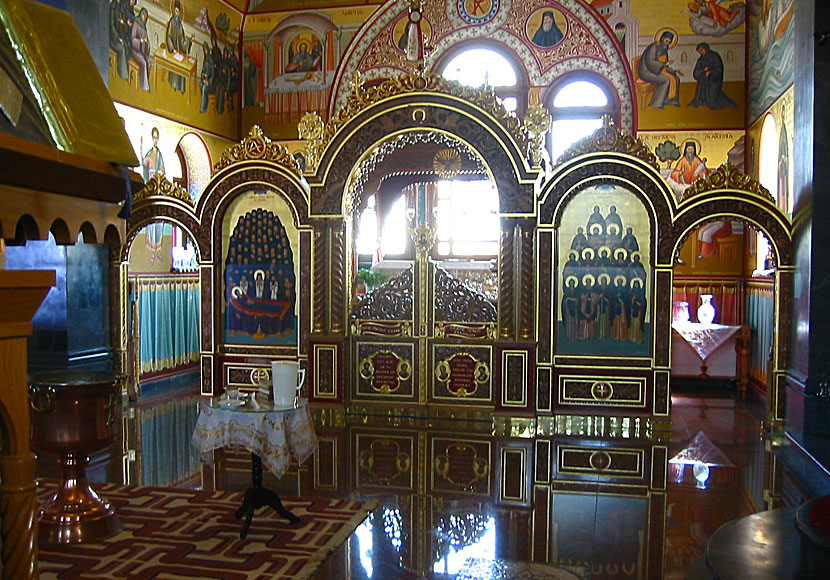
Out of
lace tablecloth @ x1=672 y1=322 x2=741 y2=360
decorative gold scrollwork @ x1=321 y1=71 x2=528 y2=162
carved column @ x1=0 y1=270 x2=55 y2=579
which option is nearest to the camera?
carved column @ x1=0 y1=270 x2=55 y2=579

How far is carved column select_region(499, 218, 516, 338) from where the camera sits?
→ 27.9ft

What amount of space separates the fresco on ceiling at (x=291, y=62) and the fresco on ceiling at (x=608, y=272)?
6885 millimetres

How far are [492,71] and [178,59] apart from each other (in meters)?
5.44

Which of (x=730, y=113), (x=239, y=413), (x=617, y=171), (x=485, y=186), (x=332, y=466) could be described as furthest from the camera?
(x=485, y=186)

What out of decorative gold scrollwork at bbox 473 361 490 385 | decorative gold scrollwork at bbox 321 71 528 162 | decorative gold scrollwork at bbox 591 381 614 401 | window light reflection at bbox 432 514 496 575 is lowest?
window light reflection at bbox 432 514 496 575

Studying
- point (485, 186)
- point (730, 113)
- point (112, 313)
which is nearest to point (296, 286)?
point (112, 313)

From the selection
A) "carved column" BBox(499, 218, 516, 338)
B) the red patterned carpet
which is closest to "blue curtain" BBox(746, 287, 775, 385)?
"carved column" BBox(499, 218, 516, 338)

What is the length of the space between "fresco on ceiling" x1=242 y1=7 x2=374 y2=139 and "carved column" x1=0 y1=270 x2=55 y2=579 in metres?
12.3

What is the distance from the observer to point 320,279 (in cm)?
890

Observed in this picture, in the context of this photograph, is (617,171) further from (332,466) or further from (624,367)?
(332,466)

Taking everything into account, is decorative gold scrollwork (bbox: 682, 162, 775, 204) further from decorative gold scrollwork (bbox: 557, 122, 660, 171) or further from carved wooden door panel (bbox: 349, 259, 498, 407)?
carved wooden door panel (bbox: 349, 259, 498, 407)

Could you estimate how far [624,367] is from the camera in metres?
8.48

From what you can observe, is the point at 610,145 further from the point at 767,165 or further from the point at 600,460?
the point at 767,165

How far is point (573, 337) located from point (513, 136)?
233cm
